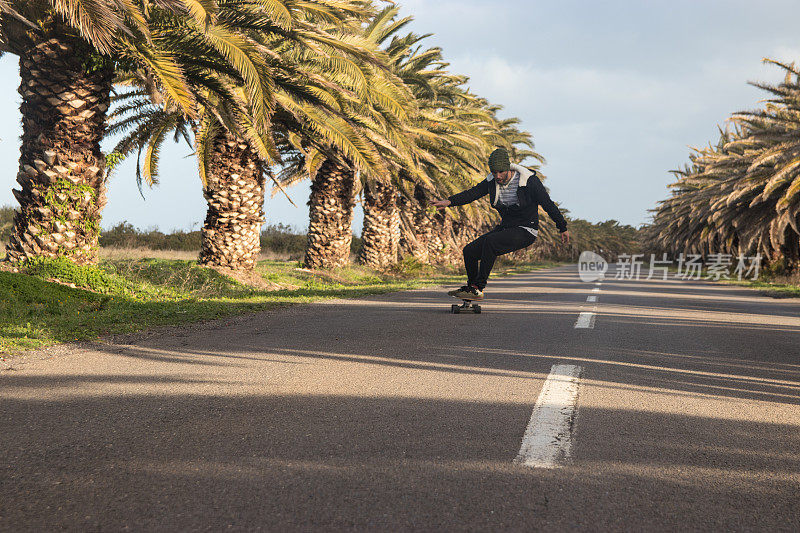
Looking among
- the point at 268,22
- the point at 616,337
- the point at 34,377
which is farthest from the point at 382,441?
the point at 268,22

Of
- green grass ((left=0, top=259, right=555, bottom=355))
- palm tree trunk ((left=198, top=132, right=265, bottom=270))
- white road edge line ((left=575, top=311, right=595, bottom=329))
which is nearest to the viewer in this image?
green grass ((left=0, top=259, right=555, bottom=355))

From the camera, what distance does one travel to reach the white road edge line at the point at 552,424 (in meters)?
3.02

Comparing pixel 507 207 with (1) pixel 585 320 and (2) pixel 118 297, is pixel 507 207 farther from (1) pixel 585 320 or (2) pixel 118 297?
(2) pixel 118 297

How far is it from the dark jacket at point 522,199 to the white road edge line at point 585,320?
1.39m

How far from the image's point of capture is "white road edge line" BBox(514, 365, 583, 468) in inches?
119

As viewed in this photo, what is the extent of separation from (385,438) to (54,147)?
962cm

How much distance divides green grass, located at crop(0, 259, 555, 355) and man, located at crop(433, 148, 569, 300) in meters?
3.27

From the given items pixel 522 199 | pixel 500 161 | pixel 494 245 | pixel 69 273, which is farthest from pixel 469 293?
pixel 69 273

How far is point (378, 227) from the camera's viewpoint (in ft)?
77.9

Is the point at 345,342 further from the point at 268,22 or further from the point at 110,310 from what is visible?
the point at 268,22

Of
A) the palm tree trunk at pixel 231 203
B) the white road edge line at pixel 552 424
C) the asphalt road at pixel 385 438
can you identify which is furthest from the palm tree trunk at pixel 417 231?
the white road edge line at pixel 552 424

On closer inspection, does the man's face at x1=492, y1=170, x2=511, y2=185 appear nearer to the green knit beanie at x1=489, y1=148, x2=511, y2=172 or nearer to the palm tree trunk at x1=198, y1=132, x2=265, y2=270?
the green knit beanie at x1=489, y1=148, x2=511, y2=172

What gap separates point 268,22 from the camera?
11305 millimetres

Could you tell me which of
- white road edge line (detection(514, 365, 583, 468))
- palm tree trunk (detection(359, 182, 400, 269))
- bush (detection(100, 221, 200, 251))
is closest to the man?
white road edge line (detection(514, 365, 583, 468))
